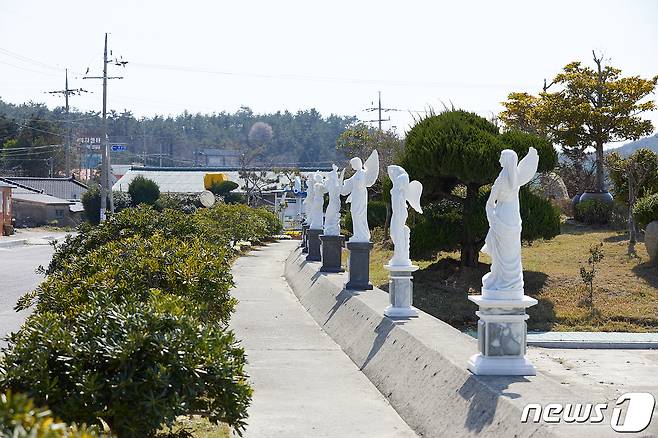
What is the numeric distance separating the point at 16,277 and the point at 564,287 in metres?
14.2

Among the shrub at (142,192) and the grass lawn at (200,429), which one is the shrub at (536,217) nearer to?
the grass lawn at (200,429)

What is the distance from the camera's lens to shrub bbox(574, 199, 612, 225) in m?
30.5

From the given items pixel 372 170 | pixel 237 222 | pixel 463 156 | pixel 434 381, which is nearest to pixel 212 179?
pixel 237 222

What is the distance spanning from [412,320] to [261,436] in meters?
4.53

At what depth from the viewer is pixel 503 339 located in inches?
335

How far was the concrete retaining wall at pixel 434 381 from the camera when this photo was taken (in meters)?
7.31

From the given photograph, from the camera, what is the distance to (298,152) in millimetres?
163125

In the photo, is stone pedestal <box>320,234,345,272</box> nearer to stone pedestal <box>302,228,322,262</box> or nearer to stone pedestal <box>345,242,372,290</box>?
stone pedestal <box>302,228,322,262</box>

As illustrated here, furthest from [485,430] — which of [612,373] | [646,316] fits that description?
[646,316]

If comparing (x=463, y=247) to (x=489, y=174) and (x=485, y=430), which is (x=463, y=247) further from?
(x=485, y=430)

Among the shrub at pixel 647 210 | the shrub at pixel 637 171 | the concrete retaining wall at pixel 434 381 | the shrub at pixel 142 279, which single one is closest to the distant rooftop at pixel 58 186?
the shrub at pixel 637 171

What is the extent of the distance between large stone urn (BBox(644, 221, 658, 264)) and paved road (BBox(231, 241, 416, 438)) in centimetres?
856

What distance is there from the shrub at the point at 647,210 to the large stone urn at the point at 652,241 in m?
0.59

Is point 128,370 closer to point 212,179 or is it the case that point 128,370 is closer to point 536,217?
point 536,217
